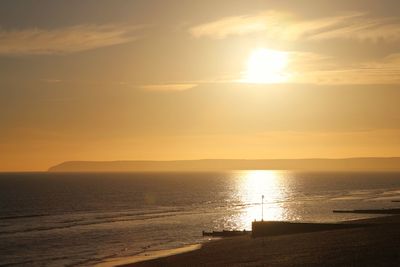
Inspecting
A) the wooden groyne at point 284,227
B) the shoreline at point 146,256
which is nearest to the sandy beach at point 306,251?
the shoreline at point 146,256

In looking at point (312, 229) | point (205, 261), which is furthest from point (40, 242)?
point (312, 229)

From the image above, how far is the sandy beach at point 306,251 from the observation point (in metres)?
38.8

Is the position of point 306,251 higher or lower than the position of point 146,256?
higher

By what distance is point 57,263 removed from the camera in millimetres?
54750

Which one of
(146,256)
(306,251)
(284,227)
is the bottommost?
(146,256)

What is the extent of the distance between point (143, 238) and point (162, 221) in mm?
22442

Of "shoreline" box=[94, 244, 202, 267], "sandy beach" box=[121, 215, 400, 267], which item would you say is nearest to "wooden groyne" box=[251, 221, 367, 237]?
"sandy beach" box=[121, 215, 400, 267]

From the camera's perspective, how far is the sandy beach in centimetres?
3876

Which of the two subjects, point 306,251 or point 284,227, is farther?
point 284,227

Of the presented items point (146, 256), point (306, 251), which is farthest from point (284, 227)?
point (306, 251)

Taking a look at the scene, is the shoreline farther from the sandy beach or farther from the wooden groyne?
the wooden groyne

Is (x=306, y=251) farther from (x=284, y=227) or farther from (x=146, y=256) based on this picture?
(x=284, y=227)

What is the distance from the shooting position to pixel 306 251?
153 feet

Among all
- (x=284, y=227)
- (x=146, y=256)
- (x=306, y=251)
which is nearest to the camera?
(x=306, y=251)
